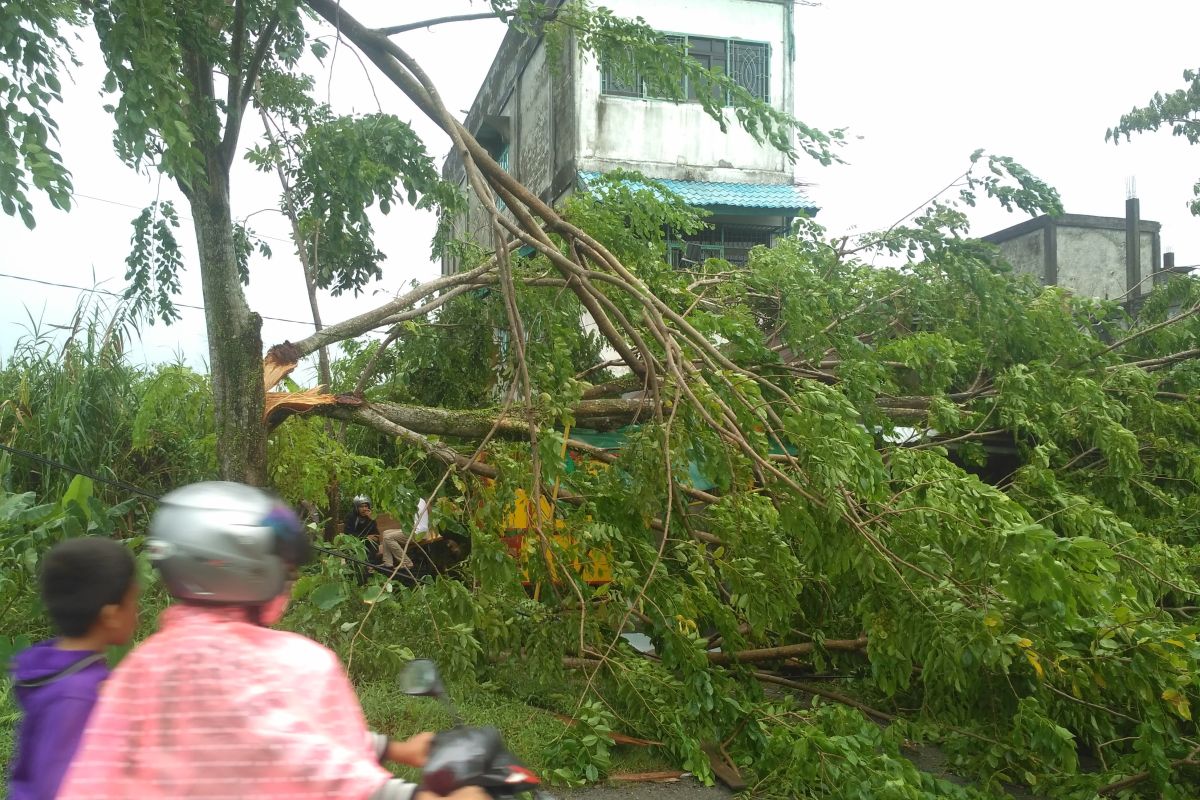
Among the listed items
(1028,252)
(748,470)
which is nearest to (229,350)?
(748,470)

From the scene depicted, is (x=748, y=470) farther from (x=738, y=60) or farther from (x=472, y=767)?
(x=738, y=60)

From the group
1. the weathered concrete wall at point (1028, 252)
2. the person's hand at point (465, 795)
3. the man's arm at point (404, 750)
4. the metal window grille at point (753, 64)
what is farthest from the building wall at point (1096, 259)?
the person's hand at point (465, 795)

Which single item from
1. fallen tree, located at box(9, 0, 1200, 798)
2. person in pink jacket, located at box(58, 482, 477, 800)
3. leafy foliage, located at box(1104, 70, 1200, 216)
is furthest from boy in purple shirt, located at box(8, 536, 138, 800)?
leafy foliage, located at box(1104, 70, 1200, 216)

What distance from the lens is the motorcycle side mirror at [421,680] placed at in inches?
78.3

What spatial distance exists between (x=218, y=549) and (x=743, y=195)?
12.4 meters

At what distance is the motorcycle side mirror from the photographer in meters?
1.99

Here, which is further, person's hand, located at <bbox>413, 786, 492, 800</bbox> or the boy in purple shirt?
the boy in purple shirt

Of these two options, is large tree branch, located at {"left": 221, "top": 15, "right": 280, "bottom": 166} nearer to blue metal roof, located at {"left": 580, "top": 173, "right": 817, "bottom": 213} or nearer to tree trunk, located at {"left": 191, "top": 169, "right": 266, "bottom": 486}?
tree trunk, located at {"left": 191, "top": 169, "right": 266, "bottom": 486}

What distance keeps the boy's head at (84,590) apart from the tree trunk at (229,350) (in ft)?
11.3

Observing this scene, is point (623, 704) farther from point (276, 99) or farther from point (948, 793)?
point (276, 99)

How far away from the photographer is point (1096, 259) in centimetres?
1530

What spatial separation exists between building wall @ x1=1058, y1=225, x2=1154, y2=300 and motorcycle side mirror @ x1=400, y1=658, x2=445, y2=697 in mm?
14979

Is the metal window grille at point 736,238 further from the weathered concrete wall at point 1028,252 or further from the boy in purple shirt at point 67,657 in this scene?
the boy in purple shirt at point 67,657

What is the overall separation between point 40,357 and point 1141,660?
7.01 metres
